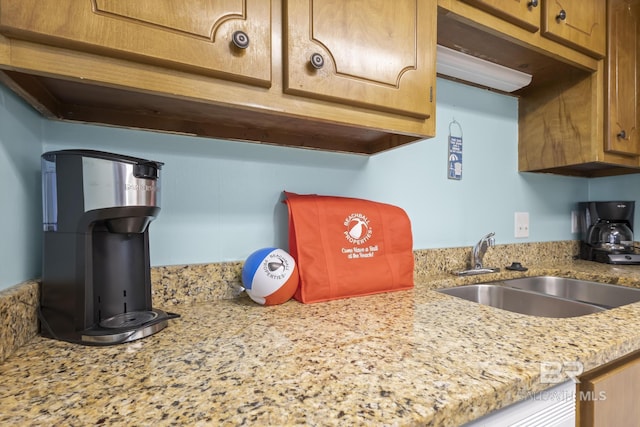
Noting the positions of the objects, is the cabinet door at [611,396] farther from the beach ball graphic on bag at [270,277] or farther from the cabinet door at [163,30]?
the cabinet door at [163,30]

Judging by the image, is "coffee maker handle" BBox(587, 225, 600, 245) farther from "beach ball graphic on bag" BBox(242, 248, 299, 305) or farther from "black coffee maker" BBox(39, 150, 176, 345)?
"black coffee maker" BBox(39, 150, 176, 345)

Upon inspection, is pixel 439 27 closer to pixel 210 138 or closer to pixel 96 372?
pixel 210 138

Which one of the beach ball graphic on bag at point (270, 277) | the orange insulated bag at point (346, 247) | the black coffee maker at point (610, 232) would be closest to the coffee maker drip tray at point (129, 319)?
the beach ball graphic on bag at point (270, 277)

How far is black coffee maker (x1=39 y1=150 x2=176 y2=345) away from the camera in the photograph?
570 mm

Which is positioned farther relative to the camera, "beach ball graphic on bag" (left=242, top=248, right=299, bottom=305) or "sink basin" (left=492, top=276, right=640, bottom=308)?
"sink basin" (left=492, top=276, right=640, bottom=308)

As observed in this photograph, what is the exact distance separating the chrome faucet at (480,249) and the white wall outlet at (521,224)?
13.7 inches

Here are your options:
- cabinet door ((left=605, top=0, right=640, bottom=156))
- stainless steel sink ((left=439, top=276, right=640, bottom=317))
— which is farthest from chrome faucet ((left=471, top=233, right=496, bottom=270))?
cabinet door ((left=605, top=0, right=640, bottom=156))

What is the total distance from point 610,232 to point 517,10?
1324 millimetres

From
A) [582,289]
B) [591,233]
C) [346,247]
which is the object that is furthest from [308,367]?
[591,233]

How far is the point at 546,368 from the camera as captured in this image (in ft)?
1.65

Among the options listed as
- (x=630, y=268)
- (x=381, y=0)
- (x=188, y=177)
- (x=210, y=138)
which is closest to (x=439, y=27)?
(x=381, y=0)

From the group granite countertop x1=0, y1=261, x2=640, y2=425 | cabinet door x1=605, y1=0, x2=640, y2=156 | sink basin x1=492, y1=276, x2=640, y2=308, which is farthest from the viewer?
cabinet door x1=605, y1=0, x2=640, y2=156

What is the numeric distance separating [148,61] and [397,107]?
557 millimetres

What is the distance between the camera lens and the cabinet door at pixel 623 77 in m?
1.28
